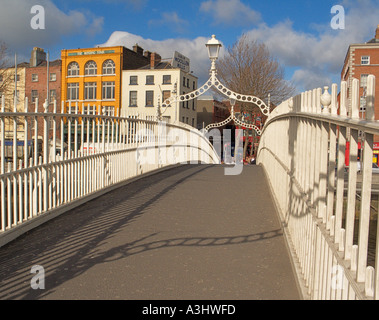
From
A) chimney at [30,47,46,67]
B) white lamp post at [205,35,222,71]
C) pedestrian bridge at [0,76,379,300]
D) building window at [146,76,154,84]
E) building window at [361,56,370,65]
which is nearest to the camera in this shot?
pedestrian bridge at [0,76,379,300]

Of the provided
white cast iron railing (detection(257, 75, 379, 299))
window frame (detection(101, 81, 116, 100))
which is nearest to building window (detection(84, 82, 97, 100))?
window frame (detection(101, 81, 116, 100))

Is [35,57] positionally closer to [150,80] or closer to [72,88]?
[72,88]

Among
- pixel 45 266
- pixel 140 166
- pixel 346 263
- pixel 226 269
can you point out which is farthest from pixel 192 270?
pixel 140 166

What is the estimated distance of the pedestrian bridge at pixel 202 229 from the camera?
8.75ft

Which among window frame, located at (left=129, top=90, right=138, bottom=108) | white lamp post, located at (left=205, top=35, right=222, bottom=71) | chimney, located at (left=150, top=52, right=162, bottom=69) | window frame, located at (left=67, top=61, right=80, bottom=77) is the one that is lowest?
white lamp post, located at (left=205, top=35, right=222, bottom=71)

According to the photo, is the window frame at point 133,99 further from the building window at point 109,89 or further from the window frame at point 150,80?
the building window at point 109,89

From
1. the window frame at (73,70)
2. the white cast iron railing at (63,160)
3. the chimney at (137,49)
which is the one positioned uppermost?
the chimney at (137,49)

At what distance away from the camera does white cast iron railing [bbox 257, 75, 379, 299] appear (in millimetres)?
2166

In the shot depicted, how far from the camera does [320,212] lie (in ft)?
11.4

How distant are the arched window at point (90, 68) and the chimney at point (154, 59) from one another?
752 centimetres

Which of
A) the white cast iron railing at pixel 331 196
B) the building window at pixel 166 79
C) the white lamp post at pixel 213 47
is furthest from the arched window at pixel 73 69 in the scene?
the white cast iron railing at pixel 331 196

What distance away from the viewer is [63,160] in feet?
23.3

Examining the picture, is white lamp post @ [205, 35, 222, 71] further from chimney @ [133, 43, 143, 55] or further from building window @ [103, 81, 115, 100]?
chimney @ [133, 43, 143, 55]

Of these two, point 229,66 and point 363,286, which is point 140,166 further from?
point 229,66
